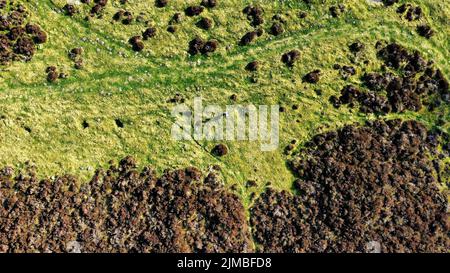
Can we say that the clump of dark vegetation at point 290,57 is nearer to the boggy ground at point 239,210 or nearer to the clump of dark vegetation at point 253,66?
the clump of dark vegetation at point 253,66

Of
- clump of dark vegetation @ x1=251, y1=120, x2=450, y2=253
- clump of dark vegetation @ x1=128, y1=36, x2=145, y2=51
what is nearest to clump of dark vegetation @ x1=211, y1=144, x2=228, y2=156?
clump of dark vegetation @ x1=251, y1=120, x2=450, y2=253

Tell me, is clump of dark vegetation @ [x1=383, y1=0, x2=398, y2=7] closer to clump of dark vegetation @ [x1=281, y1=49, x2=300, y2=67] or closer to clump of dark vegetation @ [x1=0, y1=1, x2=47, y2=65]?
clump of dark vegetation @ [x1=281, y1=49, x2=300, y2=67]

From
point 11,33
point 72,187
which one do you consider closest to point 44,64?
point 11,33

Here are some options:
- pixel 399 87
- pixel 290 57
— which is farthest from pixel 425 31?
pixel 290 57

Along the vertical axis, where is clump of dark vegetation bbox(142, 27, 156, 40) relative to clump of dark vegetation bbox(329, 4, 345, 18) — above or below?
below

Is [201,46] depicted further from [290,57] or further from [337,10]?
[337,10]
